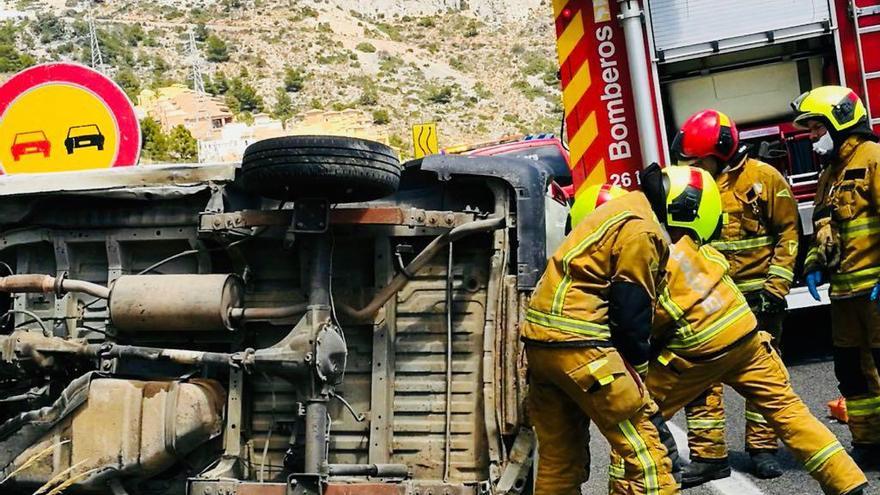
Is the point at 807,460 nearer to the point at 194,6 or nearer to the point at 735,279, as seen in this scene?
the point at 735,279

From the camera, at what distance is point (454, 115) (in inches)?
2933

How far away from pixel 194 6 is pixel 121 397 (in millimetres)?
90293

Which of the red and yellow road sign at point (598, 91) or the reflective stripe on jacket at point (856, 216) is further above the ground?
the red and yellow road sign at point (598, 91)

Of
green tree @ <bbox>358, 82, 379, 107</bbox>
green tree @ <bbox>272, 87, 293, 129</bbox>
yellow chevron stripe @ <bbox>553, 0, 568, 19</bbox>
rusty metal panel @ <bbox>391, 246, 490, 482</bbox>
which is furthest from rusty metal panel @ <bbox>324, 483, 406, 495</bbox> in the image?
green tree @ <bbox>358, 82, 379, 107</bbox>

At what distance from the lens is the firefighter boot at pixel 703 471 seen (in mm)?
5047

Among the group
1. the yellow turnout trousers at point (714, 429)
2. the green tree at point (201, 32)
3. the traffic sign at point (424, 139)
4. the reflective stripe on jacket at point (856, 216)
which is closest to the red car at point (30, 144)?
the yellow turnout trousers at point (714, 429)

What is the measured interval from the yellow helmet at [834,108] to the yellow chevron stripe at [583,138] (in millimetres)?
2094

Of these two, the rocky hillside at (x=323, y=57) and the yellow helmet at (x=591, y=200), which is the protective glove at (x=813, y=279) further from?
the rocky hillside at (x=323, y=57)

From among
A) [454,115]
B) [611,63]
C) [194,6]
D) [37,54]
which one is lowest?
[611,63]

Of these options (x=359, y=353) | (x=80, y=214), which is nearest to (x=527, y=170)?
(x=359, y=353)

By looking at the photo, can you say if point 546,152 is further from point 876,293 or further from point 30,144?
point 876,293

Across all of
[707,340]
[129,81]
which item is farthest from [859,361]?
[129,81]

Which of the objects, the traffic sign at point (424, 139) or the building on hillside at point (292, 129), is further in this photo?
the building on hillside at point (292, 129)

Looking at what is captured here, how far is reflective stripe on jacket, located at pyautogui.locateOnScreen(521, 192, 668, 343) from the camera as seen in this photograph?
386cm
